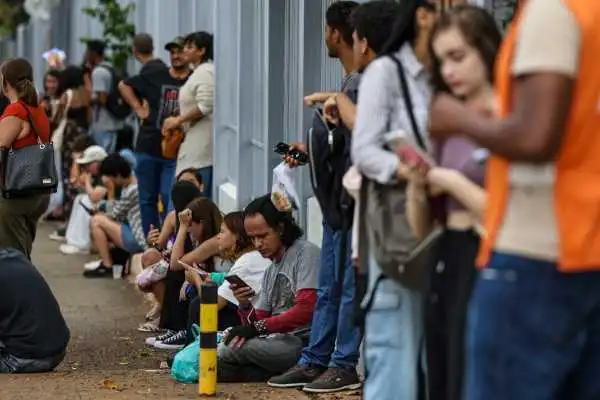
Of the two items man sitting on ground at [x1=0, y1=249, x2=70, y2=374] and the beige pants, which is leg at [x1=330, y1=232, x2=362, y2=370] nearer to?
man sitting on ground at [x1=0, y1=249, x2=70, y2=374]

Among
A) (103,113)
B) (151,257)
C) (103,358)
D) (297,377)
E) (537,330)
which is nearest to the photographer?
(537,330)

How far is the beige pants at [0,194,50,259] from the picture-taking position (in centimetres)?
1120

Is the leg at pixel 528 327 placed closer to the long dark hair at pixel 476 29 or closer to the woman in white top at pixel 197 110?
the long dark hair at pixel 476 29

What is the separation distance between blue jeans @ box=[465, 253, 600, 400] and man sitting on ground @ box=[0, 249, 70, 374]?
5.72 m

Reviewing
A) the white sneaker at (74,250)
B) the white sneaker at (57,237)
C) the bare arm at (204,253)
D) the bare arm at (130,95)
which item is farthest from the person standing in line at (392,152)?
the white sneaker at (57,237)

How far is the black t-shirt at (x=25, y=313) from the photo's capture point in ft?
30.2

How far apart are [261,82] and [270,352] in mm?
3874

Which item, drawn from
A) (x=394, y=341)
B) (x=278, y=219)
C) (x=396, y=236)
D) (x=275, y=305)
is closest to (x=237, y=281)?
(x=275, y=305)

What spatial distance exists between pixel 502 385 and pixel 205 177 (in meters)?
9.98

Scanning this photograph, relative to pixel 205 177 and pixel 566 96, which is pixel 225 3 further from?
pixel 566 96

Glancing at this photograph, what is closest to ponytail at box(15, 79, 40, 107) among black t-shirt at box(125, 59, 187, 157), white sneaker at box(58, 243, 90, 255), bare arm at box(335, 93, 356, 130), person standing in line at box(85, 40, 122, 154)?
black t-shirt at box(125, 59, 187, 157)

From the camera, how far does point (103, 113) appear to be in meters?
18.4

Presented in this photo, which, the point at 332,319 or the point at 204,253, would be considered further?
the point at 204,253

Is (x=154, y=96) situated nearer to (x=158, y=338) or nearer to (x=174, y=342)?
(x=158, y=338)
